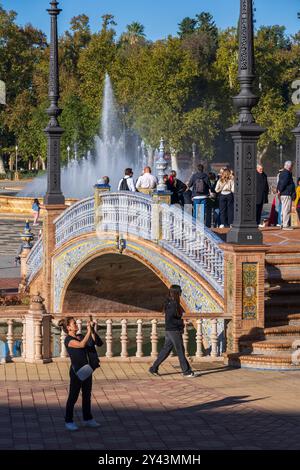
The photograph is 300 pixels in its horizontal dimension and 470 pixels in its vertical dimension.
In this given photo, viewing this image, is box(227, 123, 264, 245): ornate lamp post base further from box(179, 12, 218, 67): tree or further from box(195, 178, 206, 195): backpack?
box(179, 12, 218, 67): tree

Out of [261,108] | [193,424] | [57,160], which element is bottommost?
[193,424]

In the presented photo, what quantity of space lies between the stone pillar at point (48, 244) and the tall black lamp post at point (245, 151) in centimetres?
1287

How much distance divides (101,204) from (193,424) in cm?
1314

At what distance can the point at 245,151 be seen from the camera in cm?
1753

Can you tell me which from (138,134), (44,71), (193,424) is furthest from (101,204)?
(44,71)

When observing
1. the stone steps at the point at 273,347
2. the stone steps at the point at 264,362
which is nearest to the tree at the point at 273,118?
the stone steps at the point at 273,347

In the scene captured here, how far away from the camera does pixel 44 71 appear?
10306 cm

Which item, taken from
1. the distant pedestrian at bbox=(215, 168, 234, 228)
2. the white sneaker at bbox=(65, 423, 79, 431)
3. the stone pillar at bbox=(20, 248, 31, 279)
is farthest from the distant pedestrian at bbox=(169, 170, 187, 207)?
the white sneaker at bbox=(65, 423, 79, 431)

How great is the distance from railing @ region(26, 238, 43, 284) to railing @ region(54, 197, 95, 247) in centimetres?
247

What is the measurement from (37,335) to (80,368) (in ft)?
15.8

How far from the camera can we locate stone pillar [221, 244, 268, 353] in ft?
57.5

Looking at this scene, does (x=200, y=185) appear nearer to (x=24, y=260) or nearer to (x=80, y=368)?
(x=24, y=260)

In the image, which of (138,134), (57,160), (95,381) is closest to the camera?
(95,381)

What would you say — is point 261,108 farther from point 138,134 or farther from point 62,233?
→ point 62,233
